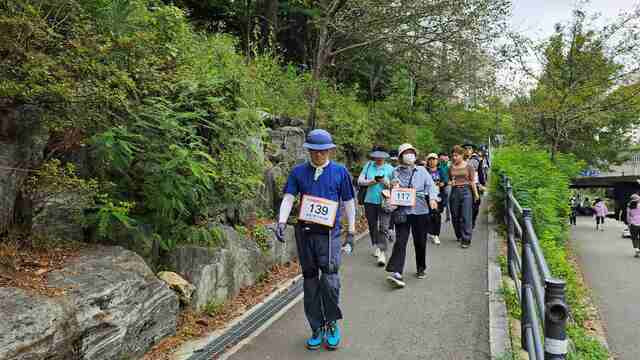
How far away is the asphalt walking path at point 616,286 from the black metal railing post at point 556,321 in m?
6.89

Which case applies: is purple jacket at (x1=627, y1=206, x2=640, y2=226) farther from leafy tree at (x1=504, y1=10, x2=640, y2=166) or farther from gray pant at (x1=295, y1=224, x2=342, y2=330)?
gray pant at (x1=295, y1=224, x2=342, y2=330)

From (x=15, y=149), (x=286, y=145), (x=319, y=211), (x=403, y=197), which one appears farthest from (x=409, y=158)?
(x=15, y=149)

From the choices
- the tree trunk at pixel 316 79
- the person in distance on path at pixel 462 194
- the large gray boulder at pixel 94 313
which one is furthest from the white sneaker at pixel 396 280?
the tree trunk at pixel 316 79

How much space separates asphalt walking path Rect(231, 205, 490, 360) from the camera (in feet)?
17.1

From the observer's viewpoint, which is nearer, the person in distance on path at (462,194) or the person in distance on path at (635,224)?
the person in distance on path at (462,194)

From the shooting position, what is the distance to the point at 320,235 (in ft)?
17.0

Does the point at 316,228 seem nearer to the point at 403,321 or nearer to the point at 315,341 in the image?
the point at 315,341

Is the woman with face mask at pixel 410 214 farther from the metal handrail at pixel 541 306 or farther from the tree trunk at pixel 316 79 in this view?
the tree trunk at pixel 316 79

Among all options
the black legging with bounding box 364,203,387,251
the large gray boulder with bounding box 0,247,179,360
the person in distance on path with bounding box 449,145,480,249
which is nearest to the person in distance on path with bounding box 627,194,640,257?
the person in distance on path with bounding box 449,145,480,249

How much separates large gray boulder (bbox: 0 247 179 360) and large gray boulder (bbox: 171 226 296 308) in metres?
0.66

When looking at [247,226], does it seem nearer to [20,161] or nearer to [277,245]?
[277,245]

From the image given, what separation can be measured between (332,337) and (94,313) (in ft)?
7.45

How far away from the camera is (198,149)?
5.93 meters

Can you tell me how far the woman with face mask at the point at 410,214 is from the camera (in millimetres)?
7398
